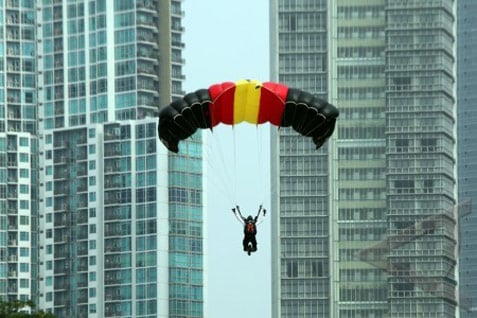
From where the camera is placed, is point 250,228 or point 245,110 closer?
point 250,228

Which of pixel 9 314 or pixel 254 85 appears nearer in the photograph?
pixel 254 85

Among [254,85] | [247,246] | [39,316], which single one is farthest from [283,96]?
[39,316]

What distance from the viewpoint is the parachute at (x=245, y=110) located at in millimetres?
→ 84562

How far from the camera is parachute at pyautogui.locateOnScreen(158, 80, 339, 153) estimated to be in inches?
3329

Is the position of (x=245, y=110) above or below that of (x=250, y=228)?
above

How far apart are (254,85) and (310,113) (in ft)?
7.70

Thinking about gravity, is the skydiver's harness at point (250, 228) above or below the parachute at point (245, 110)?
below

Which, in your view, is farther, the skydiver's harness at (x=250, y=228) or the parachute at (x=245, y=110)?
the parachute at (x=245, y=110)

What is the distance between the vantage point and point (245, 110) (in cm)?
8519

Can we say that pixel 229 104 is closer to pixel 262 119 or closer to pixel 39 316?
pixel 262 119

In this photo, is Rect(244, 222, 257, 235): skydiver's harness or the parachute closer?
Rect(244, 222, 257, 235): skydiver's harness

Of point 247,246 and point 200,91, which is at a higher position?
point 200,91

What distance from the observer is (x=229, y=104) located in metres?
85.1

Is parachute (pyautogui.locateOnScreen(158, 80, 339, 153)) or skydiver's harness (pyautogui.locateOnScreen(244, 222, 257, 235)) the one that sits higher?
parachute (pyautogui.locateOnScreen(158, 80, 339, 153))
